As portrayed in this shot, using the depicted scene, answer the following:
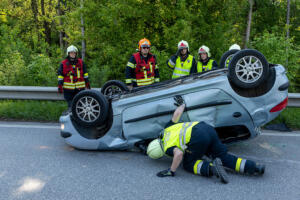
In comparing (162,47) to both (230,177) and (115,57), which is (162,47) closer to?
(115,57)

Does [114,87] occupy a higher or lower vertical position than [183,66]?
lower

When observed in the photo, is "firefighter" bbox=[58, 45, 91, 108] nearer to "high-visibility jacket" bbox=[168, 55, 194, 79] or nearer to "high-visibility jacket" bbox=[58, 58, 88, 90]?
"high-visibility jacket" bbox=[58, 58, 88, 90]

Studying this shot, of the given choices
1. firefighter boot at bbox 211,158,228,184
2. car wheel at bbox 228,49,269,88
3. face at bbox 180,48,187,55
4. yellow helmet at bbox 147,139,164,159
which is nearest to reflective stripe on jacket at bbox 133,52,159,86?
face at bbox 180,48,187,55

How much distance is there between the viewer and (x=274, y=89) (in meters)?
3.56

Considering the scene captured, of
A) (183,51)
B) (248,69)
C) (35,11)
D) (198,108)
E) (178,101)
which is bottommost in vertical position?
(198,108)

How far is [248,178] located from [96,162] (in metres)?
1.96

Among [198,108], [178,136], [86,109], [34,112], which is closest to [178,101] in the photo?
[198,108]

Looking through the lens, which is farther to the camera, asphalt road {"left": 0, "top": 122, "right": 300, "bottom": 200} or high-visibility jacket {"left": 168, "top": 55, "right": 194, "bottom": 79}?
high-visibility jacket {"left": 168, "top": 55, "right": 194, "bottom": 79}

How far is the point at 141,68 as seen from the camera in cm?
548

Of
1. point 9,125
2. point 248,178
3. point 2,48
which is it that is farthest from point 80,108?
point 2,48

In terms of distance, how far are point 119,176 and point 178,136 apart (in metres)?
0.86

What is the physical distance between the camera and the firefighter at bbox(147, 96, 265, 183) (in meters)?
3.21

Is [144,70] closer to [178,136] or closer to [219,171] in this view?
[178,136]

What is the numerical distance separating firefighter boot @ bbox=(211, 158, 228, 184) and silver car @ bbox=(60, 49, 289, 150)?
0.66 metres
